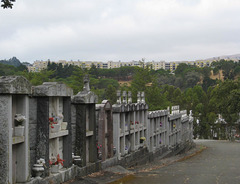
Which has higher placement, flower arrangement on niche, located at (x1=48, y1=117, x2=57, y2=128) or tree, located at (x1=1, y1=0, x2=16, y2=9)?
tree, located at (x1=1, y1=0, x2=16, y2=9)

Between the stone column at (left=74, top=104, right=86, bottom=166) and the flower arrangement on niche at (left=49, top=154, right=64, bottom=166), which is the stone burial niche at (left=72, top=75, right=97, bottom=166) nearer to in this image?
the stone column at (left=74, top=104, right=86, bottom=166)

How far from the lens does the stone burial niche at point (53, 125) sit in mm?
12062

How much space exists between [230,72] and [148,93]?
92.5m

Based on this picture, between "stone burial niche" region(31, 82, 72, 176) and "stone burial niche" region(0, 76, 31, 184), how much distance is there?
0.88 meters

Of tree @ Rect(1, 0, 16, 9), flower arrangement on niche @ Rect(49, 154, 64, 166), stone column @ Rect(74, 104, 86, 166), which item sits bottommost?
flower arrangement on niche @ Rect(49, 154, 64, 166)

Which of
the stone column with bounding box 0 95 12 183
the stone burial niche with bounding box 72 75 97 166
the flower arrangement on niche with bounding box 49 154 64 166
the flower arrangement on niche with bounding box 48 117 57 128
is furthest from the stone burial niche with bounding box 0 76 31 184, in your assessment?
the stone burial niche with bounding box 72 75 97 166

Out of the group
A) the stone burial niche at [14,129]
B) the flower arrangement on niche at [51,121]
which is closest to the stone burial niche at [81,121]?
the flower arrangement on niche at [51,121]

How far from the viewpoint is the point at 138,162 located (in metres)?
23.9

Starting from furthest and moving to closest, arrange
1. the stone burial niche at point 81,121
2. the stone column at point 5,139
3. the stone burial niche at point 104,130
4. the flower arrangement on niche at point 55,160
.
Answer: the stone burial niche at point 104,130 < the stone burial niche at point 81,121 < the flower arrangement on niche at point 55,160 < the stone column at point 5,139

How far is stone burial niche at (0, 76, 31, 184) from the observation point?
395 inches

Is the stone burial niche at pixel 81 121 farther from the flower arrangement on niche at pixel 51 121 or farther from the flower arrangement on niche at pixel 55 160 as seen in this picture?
the flower arrangement on niche at pixel 51 121

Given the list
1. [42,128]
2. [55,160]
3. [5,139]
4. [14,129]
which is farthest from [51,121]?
[5,139]

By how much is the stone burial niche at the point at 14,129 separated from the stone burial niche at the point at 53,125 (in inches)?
34.5

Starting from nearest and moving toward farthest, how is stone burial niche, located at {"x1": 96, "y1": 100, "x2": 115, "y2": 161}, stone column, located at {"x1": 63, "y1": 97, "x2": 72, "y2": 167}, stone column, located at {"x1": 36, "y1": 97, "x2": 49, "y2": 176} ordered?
stone column, located at {"x1": 36, "y1": 97, "x2": 49, "y2": 176}
stone column, located at {"x1": 63, "y1": 97, "x2": 72, "y2": 167}
stone burial niche, located at {"x1": 96, "y1": 100, "x2": 115, "y2": 161}
